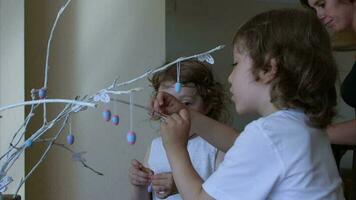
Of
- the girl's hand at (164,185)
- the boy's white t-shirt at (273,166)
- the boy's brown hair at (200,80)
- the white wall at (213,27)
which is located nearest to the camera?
the boy's white t-shirt at (273,166)

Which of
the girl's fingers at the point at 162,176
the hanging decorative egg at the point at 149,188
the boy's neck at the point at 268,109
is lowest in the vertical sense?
the hanging decorative egg at the point at 149,188

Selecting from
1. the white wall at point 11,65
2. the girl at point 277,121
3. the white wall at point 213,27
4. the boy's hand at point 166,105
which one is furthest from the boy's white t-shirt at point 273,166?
the white wall at point 213,27

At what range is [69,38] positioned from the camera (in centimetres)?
135

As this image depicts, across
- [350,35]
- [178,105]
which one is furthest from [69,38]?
[350,35]

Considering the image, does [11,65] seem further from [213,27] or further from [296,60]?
[213,27]

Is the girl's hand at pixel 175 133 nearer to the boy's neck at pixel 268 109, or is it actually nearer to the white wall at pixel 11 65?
the boy's neck at pixel 268 109

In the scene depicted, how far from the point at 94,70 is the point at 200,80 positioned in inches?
16.3

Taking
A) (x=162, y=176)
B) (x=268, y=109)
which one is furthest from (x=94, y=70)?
(x=268, y=109)

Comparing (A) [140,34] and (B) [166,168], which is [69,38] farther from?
(B) [166,168]

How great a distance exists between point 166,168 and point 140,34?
0.51 m

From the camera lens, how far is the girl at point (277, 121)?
629 mm

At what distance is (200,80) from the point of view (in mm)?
1128

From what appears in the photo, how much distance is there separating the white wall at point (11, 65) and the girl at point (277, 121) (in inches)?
22.9

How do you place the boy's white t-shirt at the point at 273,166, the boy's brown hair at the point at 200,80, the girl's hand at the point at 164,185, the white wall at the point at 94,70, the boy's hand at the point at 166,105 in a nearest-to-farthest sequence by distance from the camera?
the boy's white t-shirt at the point at 273,166
the boy's hand at the point at 166,105
the girl's hand at the point at 164,185
the boy's brown hair at the point at 200,80
the white wall at the point at 94,70
